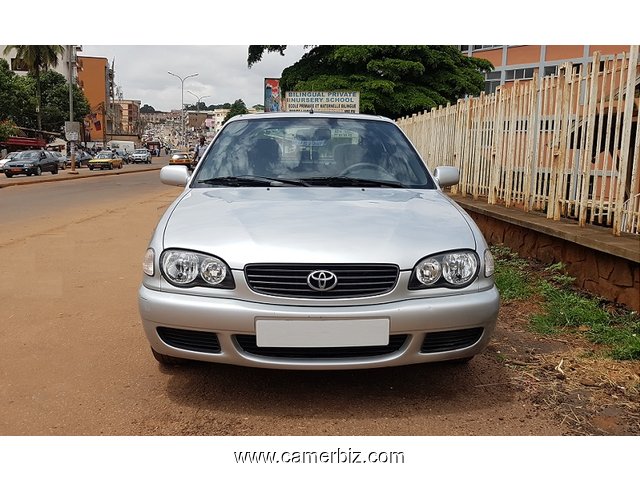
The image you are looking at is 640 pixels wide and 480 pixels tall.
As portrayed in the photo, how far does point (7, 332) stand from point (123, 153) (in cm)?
5553

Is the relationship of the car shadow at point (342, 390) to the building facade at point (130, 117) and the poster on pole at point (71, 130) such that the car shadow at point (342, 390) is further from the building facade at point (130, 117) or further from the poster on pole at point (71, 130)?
the building facade at point (130, 117)

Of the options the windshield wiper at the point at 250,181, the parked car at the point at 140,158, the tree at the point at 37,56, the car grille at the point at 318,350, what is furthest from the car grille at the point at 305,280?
the parked car at the point at 140,158

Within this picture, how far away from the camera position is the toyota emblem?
266cm

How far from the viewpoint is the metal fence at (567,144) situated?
4773mm

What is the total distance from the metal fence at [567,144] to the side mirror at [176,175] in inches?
133

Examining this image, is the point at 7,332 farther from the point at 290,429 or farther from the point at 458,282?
the point at 458,282

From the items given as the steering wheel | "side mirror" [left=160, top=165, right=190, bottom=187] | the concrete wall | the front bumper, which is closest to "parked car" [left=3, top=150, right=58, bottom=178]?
"side mirror" [left=160, top=165, right=190, bottom=187]

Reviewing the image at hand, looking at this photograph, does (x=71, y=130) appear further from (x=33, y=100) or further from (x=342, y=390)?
(x=342, y=390)

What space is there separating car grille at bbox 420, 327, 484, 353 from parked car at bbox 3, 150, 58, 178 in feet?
96.1

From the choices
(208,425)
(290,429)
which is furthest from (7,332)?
(290,429)

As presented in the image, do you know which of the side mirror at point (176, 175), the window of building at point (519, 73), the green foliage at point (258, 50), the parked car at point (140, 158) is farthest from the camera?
the parked car at point (140, 158)

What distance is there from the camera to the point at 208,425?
109 inches

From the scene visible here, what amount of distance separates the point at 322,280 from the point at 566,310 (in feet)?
8.60

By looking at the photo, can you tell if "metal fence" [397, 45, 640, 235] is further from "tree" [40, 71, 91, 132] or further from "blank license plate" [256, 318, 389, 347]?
"tree" [40, 71, 91, 132]
